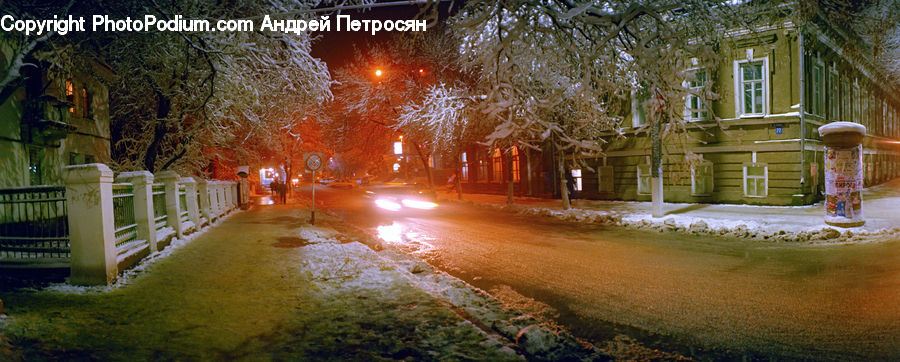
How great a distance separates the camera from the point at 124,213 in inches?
334

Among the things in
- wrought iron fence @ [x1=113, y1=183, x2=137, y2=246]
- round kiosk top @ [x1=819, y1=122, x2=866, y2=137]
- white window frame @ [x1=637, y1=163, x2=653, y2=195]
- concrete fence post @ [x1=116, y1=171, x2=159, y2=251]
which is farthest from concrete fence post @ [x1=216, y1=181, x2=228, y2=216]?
round kiosk top @ [x1=819, y1=122, x2=866, y2=137]

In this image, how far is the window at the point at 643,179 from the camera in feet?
72.3

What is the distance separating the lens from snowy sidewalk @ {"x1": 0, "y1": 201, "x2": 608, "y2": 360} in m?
4.16

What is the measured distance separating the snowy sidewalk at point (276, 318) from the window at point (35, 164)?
1161cm

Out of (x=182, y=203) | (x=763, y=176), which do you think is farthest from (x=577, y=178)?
(x=182, y=203)

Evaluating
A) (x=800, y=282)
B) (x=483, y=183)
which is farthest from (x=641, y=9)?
(x=483, y=183)

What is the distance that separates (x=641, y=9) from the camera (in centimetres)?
582

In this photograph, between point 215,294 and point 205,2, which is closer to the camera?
point 215,294

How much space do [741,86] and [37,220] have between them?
72.9 ft

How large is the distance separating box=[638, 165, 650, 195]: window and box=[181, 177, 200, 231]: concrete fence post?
1880 cm

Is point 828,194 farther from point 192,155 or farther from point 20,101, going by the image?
point 20,101

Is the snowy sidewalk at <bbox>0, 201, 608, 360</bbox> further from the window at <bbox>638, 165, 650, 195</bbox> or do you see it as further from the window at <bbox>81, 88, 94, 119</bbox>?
the window at <bbox>638, 165, 650, 195</bbox>

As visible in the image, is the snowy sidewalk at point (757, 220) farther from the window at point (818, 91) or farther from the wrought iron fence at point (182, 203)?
the wrought iron fence at point (182, 203)

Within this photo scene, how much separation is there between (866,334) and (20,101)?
20.8m
